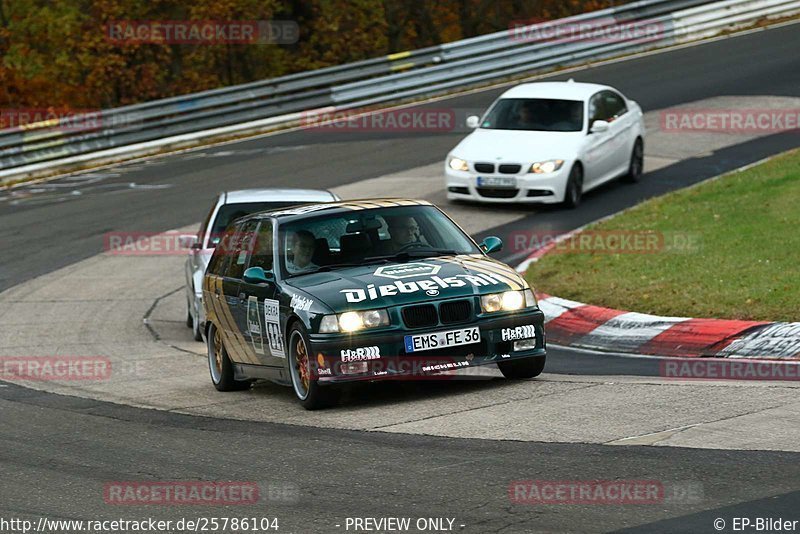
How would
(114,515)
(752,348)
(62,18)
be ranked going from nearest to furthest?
Result: (114,515) < (752,348) < (62,18)

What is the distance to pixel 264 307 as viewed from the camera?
427 inches

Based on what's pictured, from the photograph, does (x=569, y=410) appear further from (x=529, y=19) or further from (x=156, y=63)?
(x=529, y=19)

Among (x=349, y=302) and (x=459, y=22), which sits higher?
(x=349, y=302)

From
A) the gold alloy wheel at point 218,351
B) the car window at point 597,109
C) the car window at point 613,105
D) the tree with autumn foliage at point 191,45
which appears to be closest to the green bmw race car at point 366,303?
the gold alloy wheel at point 218,351

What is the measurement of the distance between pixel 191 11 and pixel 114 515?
3105cm

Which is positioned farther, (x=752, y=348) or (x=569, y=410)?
(x=752, y=348)

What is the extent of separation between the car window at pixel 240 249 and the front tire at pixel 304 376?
1.43m

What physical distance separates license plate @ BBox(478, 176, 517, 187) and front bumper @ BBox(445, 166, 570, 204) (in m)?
Result: 0.03

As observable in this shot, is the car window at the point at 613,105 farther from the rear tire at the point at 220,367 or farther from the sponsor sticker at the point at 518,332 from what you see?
the sponsor sticker at the point at 518,332

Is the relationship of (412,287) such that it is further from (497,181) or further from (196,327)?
(497,181)

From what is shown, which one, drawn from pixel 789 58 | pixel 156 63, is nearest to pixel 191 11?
pixel 156 63

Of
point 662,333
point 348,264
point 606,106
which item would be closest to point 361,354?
point 348,264

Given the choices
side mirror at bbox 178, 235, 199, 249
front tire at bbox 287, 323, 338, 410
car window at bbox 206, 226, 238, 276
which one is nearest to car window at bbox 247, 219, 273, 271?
car window at bbox 206, 226, 238, 276

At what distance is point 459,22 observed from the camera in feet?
145
